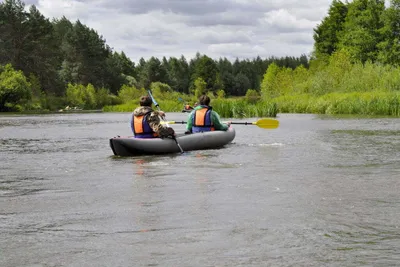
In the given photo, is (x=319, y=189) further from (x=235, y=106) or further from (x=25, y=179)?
(x=235, y=106)

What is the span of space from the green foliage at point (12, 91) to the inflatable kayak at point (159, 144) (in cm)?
4118

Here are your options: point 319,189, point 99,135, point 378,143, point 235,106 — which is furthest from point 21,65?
point 319,189

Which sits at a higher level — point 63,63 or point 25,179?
point 63,63

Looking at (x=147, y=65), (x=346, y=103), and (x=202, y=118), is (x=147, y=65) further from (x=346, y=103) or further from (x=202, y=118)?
(x=202, y=118)

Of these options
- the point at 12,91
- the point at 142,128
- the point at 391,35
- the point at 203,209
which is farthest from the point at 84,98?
the point at 203,209

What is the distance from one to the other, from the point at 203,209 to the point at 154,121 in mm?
5981

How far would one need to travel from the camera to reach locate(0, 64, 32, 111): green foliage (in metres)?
51.8

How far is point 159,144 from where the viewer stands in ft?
41.4

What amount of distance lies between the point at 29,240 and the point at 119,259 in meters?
1.07

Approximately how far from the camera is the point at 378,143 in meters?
14.7

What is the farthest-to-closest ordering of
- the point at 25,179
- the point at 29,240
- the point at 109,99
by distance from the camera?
1. the point at 109,99
2. the point at 25,179
3. the point at 29,240

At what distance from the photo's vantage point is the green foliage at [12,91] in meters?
51.8

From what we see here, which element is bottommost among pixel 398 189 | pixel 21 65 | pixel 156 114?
pixel 398 189

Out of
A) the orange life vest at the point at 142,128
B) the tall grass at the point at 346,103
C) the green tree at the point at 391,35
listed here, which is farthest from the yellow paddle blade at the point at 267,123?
the green tree at the point at 391,35
